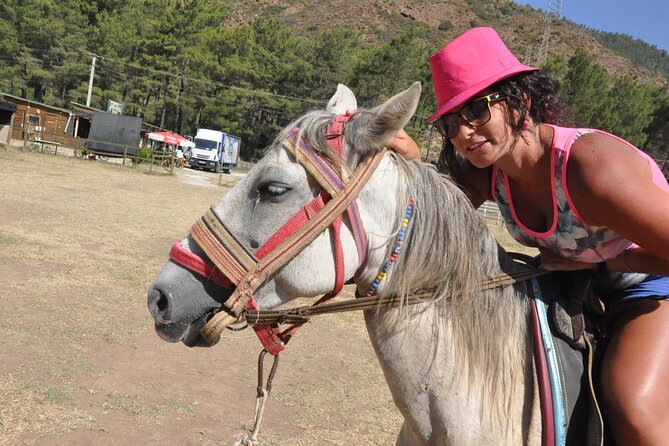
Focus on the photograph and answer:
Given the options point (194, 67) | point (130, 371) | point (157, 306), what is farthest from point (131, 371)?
point (194, 67)

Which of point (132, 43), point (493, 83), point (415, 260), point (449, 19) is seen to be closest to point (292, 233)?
point (415, 260)

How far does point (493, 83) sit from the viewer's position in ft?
5.65

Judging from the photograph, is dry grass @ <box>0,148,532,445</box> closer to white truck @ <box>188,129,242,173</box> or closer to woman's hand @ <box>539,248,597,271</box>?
woman's hand @ <box>539,248,597,271</box>

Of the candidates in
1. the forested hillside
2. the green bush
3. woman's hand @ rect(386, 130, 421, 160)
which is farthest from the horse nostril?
the green bush

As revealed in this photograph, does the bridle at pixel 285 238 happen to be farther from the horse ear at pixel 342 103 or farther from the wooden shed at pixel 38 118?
the wooden shed at pixel 38 118

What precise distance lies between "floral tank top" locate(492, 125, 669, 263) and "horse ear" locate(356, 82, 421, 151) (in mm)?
531

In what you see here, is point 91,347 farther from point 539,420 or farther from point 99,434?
point 539,420

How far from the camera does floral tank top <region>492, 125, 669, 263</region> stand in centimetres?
164

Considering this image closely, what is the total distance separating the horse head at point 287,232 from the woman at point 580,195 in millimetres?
274

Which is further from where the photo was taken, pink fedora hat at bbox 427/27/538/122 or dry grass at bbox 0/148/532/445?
dry grass at bbox 0/148/532/445

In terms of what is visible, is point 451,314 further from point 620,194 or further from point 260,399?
point 260,399

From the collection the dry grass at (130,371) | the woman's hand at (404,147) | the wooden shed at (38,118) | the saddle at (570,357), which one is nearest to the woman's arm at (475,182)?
the woman's hand at (404,147)

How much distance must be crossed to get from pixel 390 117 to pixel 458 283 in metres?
0.67

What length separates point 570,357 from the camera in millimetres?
1727
